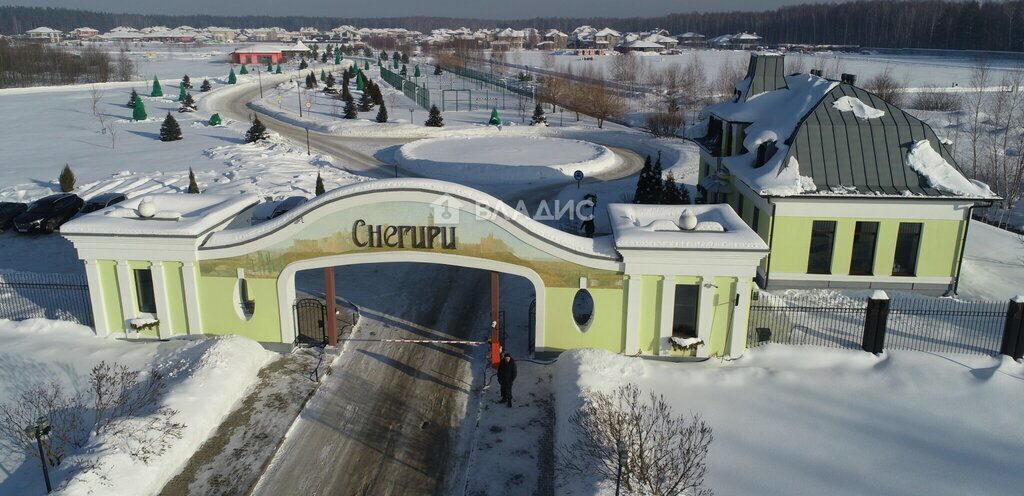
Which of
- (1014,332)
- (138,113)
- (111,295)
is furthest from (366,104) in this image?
(1014,332)

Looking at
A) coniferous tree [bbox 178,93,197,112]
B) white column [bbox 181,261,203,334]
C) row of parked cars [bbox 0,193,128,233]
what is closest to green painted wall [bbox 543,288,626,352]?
white column [bbox 181,261,203,334]

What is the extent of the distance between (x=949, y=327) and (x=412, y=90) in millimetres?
65726

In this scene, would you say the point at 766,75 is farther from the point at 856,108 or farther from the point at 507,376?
the point at 507,376

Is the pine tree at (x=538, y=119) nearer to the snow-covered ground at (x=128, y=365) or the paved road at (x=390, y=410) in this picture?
the paved road at (x=390, y=410)

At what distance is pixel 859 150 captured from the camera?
23500 millimetres

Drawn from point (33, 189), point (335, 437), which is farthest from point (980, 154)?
point (33, 189)

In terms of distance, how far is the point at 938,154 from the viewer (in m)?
23.4

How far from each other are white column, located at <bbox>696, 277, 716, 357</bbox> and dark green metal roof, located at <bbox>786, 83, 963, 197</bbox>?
7660 millimetres

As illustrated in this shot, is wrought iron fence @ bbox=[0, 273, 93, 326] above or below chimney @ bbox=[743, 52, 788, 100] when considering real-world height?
below

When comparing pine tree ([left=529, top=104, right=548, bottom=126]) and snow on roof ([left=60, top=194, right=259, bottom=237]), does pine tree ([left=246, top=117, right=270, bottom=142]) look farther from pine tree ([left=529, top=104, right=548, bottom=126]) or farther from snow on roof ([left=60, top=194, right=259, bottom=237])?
snow on roof ([left=60, top=194, right=259, bottom=237])

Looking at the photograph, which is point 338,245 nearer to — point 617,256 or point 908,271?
point 617,256

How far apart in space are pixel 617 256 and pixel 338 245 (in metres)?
6.93

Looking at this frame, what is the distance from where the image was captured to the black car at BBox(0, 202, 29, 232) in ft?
97.5

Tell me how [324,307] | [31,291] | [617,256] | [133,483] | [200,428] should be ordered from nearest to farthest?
1. [133,483]
2. [200,428]
3. [617,256]
4. [324,307]
5. [31,291]
